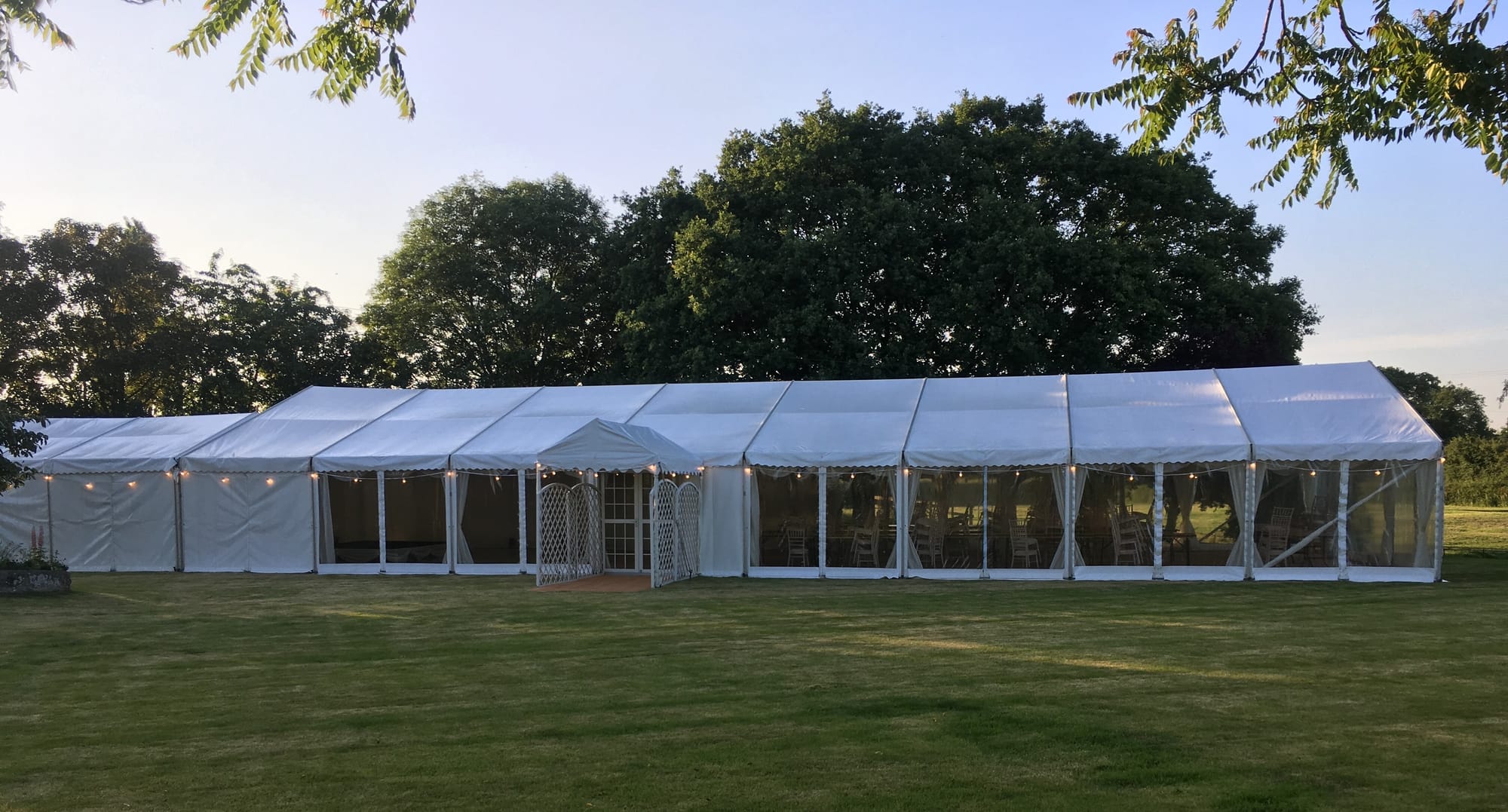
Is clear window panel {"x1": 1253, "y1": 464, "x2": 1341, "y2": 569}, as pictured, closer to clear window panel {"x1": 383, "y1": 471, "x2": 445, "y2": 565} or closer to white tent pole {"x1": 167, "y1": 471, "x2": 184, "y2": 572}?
clear window panel {"x1": 383, "y1": 471, "x2": 445, "y2": 565}

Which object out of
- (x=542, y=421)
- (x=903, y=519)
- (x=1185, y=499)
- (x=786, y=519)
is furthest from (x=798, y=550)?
(x=1185, y=499)

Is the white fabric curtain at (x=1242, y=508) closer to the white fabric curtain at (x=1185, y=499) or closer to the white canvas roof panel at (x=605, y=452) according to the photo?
the white fabric curtain at (x=1185, y=499)

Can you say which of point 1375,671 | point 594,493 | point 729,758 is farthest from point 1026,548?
point 729,758

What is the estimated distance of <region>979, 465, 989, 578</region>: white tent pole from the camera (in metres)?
13.9

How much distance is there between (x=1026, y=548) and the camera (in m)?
14.1

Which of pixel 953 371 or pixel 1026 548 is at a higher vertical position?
pixel 953 371

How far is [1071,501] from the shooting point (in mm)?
13602

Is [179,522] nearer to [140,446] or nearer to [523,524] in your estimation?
[140,446]

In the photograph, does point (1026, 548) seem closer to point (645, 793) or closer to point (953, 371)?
point (953, 371)

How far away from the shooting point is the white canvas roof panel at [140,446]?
15.8 m

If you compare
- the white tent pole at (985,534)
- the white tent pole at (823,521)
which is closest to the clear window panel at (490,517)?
the white tent pole at (823,521)

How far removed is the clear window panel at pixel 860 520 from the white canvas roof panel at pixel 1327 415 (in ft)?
15.6

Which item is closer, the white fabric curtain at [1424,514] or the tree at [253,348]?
the white fabric curtain at [1424,514]

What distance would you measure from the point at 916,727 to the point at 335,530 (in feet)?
50.5
